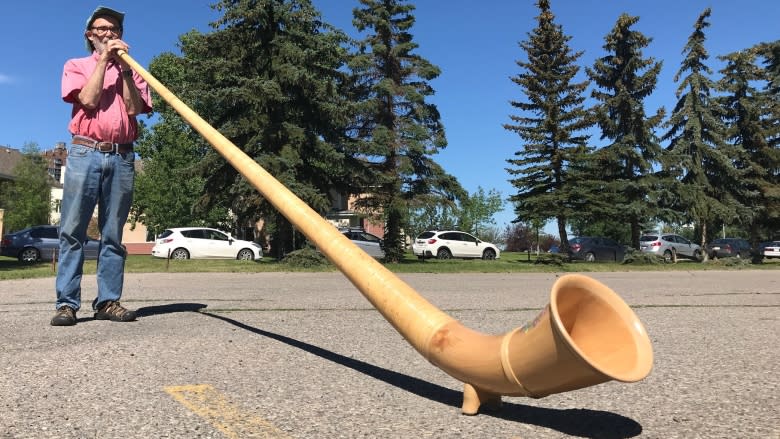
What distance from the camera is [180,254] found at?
24.5 m

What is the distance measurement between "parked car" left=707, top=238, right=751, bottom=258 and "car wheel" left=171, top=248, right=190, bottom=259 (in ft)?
115

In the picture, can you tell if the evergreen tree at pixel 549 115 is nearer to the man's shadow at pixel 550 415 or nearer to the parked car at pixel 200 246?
the parked car at pixel 200 246

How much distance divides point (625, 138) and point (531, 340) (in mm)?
27898

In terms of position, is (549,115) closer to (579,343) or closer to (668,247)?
(668,247)

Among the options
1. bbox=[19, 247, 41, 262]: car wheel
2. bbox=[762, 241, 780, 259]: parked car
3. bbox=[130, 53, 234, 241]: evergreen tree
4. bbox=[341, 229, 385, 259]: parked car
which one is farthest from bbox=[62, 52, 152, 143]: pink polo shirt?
bbox=[762, 241, 780, 259]: parked car

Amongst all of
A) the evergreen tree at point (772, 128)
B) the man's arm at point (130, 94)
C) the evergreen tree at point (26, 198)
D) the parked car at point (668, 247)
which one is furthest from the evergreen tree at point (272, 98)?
the evergreen tree at point (26, 198)

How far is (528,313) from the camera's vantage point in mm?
5508

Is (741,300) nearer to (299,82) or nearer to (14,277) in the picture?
(14,277)

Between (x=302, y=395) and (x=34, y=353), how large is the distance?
1756mm

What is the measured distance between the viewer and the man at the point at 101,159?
399 centimetres

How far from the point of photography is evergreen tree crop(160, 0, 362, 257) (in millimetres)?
18375

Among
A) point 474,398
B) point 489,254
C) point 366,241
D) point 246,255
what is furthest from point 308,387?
point 489,254

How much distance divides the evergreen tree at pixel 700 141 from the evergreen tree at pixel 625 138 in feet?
7.27

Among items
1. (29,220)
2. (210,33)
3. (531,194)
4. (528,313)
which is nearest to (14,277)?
(528,313)
